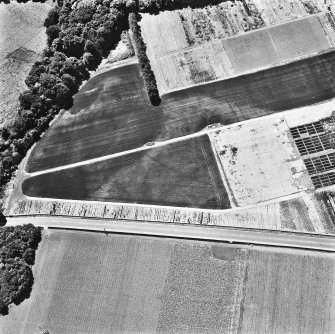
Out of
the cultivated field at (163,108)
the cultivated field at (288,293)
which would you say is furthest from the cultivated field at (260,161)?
the cultivated field at (288,293)

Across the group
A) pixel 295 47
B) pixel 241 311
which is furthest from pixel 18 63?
pixel 241 311

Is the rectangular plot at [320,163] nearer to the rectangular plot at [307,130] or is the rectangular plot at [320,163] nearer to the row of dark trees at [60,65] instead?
the rectangular plot at [307,130]

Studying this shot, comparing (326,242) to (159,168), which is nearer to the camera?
(326,242)

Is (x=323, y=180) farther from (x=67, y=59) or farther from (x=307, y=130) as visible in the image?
(x=67, y=59)

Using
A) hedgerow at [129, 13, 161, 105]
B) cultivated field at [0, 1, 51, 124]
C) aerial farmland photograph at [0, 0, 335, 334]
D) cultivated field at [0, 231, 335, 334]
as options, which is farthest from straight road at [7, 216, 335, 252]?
hedgerow at [129, 13, 161, 105]

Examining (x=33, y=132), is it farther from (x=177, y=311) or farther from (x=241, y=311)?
(x=241, y=311)

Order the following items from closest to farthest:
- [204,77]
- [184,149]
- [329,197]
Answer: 1. [329,197]
2. [184,149]
3. [204,77]

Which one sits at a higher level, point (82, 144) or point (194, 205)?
point (82, 144)
